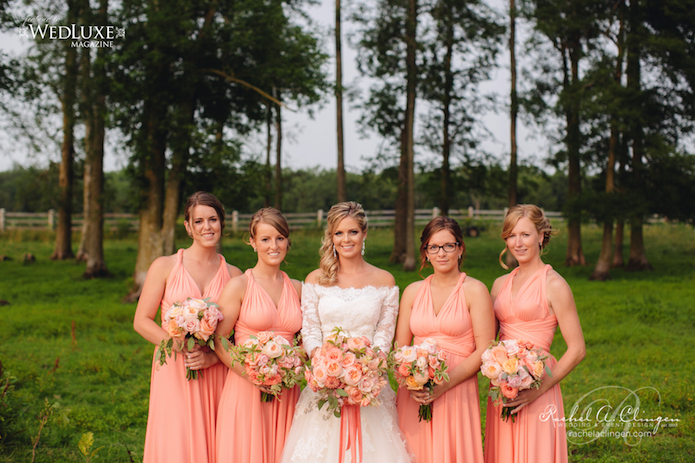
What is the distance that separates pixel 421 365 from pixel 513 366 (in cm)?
60

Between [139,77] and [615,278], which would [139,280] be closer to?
[139,77]

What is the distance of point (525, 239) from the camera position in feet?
13.5

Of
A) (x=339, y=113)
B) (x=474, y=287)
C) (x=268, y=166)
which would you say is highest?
(x=339, y=113)

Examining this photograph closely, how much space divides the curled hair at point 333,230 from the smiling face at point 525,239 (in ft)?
3.80

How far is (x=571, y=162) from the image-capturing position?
22109 mm

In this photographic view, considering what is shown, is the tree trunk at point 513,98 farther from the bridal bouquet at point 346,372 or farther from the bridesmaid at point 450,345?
the bridal bouquet at point 346,372

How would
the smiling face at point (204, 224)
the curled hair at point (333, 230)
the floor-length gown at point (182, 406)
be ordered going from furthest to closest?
the smiling face at point (204, 224) < the curled hair at point (333, 230) < the floor-length gown at point (182, 406)

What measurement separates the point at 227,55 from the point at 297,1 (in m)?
4.28

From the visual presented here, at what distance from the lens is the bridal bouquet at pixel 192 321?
3904mm

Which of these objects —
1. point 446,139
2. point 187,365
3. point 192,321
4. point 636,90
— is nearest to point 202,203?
point 192,321

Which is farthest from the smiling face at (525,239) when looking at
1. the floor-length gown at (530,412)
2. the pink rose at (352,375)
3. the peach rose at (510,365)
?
the pink rose at (352,375)

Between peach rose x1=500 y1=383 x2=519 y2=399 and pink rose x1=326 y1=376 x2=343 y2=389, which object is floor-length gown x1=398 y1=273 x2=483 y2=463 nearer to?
peach rose x1=500 y1=383 x2=519 y2=399

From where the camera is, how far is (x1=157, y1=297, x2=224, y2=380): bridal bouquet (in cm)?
390

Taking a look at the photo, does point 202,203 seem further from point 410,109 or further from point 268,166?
point 410,109
